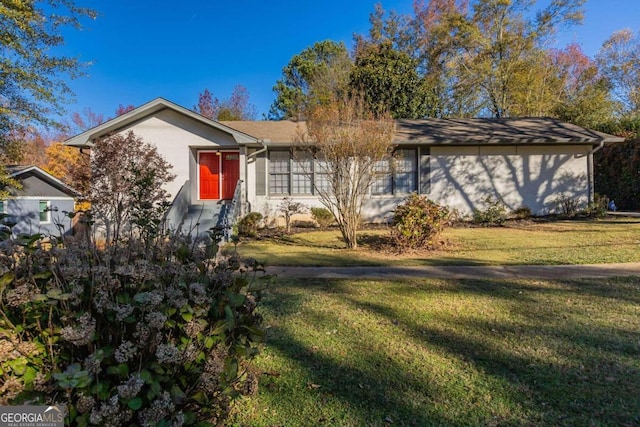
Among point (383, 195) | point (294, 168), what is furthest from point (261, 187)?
point (383, 195)

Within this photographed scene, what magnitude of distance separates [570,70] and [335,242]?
92.4ft

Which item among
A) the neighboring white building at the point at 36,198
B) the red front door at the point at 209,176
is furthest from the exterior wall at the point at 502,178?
the neighboring white building at the point at 36,198

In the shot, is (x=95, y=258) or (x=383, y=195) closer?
(x=95, y=258)

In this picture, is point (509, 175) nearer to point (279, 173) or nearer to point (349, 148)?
point (279, 173)

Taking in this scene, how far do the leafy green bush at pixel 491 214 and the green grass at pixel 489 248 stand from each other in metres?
1.18

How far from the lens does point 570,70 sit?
2905 centimetres

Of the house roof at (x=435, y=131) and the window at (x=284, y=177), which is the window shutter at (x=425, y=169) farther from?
the window at (x=284, y=177)

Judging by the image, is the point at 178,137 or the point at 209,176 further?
the point at 209,176

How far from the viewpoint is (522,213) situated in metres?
15.7

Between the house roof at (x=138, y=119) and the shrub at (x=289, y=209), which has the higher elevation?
the house roof at (x=138, y=119)

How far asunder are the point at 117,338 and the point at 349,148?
316 inches

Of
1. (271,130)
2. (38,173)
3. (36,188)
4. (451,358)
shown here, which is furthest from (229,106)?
(451,358)

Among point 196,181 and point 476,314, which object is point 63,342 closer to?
point 476,314

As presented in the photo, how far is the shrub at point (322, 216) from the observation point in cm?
1441
